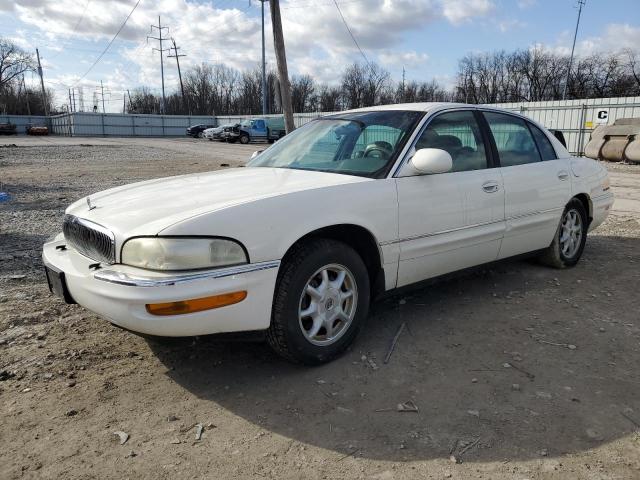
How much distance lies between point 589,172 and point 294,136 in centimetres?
294

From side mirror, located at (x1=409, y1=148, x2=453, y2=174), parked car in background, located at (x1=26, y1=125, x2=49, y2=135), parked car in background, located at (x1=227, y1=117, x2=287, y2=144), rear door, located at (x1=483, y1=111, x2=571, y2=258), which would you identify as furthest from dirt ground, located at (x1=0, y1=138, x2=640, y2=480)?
parked car in background, located at (x1=26, y1=125, x2=49, y2=135)

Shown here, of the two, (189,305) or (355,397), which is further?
(355,397)

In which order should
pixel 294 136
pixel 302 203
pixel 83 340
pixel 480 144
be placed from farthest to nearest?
pixel 294 136, pixel 480 144, pixel 83 340, pixel 302 203

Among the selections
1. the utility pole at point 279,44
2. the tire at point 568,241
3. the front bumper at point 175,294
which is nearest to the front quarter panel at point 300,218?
the front bumper at point 175,294

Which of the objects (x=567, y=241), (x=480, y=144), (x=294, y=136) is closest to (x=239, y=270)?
(x=294, y=136)

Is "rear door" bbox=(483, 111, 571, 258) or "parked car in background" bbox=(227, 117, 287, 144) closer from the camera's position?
Answer: "rear door" bbox=(483, 111, 571, 258)

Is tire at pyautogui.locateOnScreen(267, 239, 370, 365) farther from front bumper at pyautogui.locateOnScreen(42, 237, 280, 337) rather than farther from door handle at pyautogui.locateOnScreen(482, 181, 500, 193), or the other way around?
door handle at pyautogui.locateOnScreen(482, 181, 500, 193)

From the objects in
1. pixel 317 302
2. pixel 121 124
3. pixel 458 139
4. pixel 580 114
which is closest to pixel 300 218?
pixel 317 302

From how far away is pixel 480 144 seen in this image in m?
4.09

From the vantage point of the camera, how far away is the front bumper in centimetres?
249

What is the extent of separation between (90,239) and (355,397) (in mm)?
1717

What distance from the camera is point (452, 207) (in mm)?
3652

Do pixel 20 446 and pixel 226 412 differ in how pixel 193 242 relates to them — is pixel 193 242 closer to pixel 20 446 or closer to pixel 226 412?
pixel 226 412

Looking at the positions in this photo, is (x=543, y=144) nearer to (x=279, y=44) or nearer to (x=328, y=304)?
(x=328, y=304)
